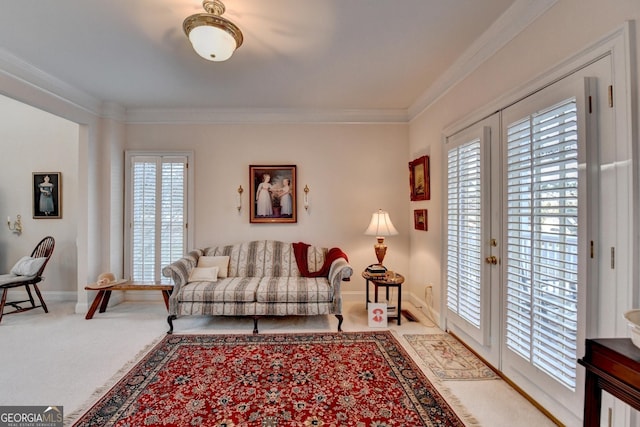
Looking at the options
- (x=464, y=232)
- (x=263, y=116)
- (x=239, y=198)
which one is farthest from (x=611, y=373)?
(x=263, y=116)

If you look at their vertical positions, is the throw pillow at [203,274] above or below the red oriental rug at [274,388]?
above

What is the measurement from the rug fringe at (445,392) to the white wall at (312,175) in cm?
156

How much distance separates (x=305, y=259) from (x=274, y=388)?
5.99ft

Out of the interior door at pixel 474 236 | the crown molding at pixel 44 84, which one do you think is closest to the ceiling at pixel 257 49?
the crown molding at pixel 44 84

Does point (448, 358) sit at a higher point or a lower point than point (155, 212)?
lower

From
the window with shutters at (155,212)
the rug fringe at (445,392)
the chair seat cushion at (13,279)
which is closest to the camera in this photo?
the rug fringe at (445,392)

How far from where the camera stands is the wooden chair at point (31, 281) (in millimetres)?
3367

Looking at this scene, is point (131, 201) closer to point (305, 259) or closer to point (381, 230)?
point (305, 259)

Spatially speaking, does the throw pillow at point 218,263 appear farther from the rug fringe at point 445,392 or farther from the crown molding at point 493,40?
the crown molding at point 493,40

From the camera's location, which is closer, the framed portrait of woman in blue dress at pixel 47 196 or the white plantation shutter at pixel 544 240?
the white plantation shutter at pixel 544 240

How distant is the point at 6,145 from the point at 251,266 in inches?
159

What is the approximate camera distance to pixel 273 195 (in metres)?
4.07

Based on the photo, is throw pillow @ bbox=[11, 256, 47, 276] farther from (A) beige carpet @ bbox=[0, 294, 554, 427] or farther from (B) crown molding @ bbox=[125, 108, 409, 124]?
(B) crown molding @ bbox=[125, 108, 409, 124]

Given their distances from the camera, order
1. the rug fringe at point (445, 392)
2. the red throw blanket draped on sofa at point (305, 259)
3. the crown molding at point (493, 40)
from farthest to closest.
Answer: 1. the red throw blanket draped on sofa at point (305, 259)
2. the crown molding at point (493, 40)
3. the rug fringe at point (445, 392)
